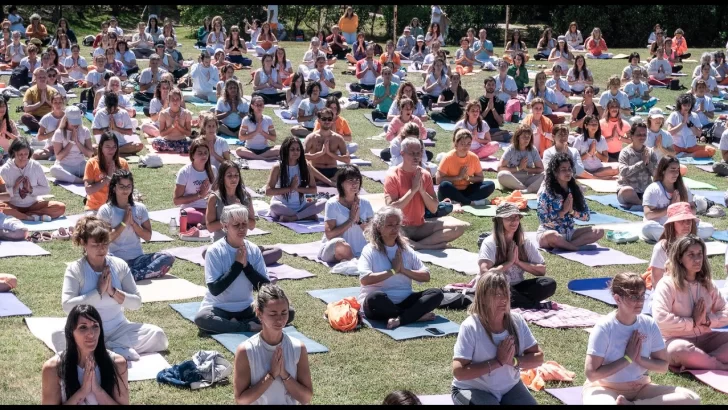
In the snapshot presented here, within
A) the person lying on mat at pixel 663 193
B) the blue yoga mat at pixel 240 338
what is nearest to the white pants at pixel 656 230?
the person lying on mat at pixel 663 193

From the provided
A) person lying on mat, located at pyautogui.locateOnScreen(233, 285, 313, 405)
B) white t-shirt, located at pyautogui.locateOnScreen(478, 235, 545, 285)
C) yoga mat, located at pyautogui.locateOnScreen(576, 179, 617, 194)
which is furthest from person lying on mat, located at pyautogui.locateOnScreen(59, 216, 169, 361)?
yoga mat, located at pyautogui.locateOnScreen(576, 179, 617, 194)

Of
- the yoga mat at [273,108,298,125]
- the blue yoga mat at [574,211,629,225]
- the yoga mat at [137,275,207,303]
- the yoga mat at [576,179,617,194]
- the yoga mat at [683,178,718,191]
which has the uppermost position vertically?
the yoga mat at [137,275,207,303]

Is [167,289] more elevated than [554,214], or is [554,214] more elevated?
[554,214]

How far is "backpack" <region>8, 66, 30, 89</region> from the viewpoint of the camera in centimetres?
2116

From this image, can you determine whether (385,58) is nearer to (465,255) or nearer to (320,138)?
(320,138)

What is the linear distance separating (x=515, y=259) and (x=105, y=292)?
134 inches

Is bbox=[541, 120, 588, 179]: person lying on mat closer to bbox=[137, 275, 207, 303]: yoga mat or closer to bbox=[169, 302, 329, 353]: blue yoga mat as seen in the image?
bbox=[137, 275, 207, 303]: yoga mat

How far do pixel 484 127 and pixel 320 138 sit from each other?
3.26m

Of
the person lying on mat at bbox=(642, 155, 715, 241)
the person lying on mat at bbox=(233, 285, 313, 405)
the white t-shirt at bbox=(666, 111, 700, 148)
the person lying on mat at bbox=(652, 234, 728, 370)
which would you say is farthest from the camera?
the white t-shirt at bbox=(666, 111, 700, 148)

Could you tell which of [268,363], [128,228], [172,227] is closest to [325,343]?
[268,363]

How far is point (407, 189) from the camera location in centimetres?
1170

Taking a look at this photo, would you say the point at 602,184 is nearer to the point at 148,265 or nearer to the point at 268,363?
the point at 148,265

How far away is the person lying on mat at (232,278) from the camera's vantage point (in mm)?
8688

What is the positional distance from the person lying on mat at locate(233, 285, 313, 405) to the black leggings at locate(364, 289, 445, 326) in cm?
260
